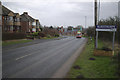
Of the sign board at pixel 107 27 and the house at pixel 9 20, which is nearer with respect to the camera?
the sign board at pixel 107 27

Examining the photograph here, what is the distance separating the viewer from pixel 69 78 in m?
6.08

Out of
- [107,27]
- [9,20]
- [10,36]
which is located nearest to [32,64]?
[107,27]

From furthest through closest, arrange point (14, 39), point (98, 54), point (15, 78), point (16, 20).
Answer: point (16, 20) < point (14, 39) < point (98, 54) < point (15, 78)

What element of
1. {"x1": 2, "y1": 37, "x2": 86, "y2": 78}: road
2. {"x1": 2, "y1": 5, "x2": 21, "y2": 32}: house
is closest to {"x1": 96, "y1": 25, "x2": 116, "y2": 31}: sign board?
{"x1": 2, "y1": 37, "x2": 86, "y2": 78}: road

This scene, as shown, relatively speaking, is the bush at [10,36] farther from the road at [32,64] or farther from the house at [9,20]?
the road at [32,64]

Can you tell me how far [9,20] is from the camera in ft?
126

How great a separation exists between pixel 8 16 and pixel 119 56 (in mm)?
37740

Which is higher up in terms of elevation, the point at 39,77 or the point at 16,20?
the point at 16,20

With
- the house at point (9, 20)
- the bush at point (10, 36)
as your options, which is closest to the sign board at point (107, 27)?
the bush at point (10, 36)

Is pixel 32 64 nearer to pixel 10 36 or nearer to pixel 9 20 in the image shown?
pixel 10 36

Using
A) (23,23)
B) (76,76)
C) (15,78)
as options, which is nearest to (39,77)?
(15,78)

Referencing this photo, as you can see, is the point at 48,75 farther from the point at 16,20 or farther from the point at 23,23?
the point at 23,23

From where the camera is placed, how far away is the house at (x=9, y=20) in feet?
116

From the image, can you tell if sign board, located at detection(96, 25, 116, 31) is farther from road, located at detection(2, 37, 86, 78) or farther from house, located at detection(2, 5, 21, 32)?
house, located at detection(2, 5, 21, 32)
